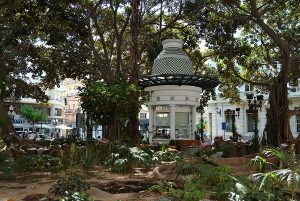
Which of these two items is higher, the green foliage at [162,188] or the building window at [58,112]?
the building window at [58,112]

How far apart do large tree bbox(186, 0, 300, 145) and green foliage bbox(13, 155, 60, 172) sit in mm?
10082

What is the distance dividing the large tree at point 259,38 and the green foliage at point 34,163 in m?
10.1

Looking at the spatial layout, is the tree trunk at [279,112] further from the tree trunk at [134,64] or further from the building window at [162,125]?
the tree trunk at [134,64]

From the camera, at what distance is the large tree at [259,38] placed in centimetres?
1952

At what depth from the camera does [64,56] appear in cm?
2456

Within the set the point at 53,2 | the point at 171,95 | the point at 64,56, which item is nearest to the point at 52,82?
the point at 64,56

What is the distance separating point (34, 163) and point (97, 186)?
4.00 m

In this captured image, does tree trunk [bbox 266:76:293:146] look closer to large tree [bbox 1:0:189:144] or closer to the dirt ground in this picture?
large tree [bbox 1:0:189:144]

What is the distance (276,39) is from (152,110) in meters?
8.21

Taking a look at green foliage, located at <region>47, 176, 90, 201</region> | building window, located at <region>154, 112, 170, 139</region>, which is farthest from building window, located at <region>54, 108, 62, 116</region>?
green foliage, located at <region>47, 176, 90, 201</region>

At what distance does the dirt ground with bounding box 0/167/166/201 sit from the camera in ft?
25.5

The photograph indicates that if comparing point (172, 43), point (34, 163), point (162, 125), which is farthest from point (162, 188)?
point (172, 43)

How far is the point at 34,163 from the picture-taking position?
1237cm

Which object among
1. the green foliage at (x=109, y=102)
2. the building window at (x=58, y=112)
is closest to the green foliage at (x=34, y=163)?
the green foliage at (x=109, y=102)
